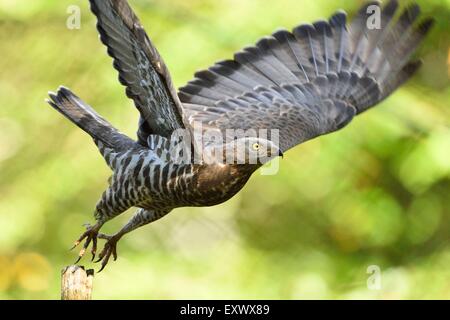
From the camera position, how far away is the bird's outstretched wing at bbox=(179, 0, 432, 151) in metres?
6.07

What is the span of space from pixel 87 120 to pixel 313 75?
1.50m

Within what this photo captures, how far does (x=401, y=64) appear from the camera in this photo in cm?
612

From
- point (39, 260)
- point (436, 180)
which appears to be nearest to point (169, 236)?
point (39, 260)

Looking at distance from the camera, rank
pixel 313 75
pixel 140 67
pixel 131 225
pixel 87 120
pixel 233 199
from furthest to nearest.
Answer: pixel 233 199
pixel 313 75
pixel 87 120
pixel 131 225
pixel 140 67

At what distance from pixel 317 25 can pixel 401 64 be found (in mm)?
628

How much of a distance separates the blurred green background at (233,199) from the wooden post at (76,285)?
300 centimetres

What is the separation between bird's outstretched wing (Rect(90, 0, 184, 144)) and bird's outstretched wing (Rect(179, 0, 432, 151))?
A: 73 cm

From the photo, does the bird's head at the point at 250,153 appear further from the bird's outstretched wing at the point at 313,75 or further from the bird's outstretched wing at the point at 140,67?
the bird's outstretched wing at the point at 313,75

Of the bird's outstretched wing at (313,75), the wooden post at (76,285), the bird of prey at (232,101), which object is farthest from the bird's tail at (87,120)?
the wooden post at (76,285)

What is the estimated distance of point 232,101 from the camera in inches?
246

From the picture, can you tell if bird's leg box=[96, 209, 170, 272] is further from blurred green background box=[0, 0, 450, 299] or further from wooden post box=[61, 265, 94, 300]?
blurred green background box=[0, 0, 450, 299]

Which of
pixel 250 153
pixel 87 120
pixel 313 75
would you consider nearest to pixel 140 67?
pixel 250 153

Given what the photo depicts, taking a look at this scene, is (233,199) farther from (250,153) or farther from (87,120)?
(250,153)

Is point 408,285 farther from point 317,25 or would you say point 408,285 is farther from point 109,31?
point 109,31
